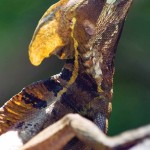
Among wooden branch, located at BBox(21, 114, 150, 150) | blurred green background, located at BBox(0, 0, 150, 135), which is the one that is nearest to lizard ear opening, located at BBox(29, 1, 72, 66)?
wooden branch, located at BBox(21, 114, 150, 150)

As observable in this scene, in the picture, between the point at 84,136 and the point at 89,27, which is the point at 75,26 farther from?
the point at 84,136

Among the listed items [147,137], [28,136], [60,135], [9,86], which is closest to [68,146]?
[28,136]

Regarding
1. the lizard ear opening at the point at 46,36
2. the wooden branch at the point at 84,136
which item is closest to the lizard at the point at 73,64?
the lizard ear opening at the point at 46,36

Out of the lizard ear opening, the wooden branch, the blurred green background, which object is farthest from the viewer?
the blurred green background

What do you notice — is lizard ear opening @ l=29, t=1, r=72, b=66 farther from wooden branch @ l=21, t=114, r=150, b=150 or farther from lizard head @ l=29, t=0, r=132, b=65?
wooden branch @ l=21, t=114, r=150, b=150

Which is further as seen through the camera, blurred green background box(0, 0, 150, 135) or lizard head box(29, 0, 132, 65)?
blurred green background box(0, 0, 150, 135)

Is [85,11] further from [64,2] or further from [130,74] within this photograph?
[130,74]

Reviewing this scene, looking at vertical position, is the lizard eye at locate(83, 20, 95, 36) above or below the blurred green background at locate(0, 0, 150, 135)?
above

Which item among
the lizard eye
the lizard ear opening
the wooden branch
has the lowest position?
the wooden branch
